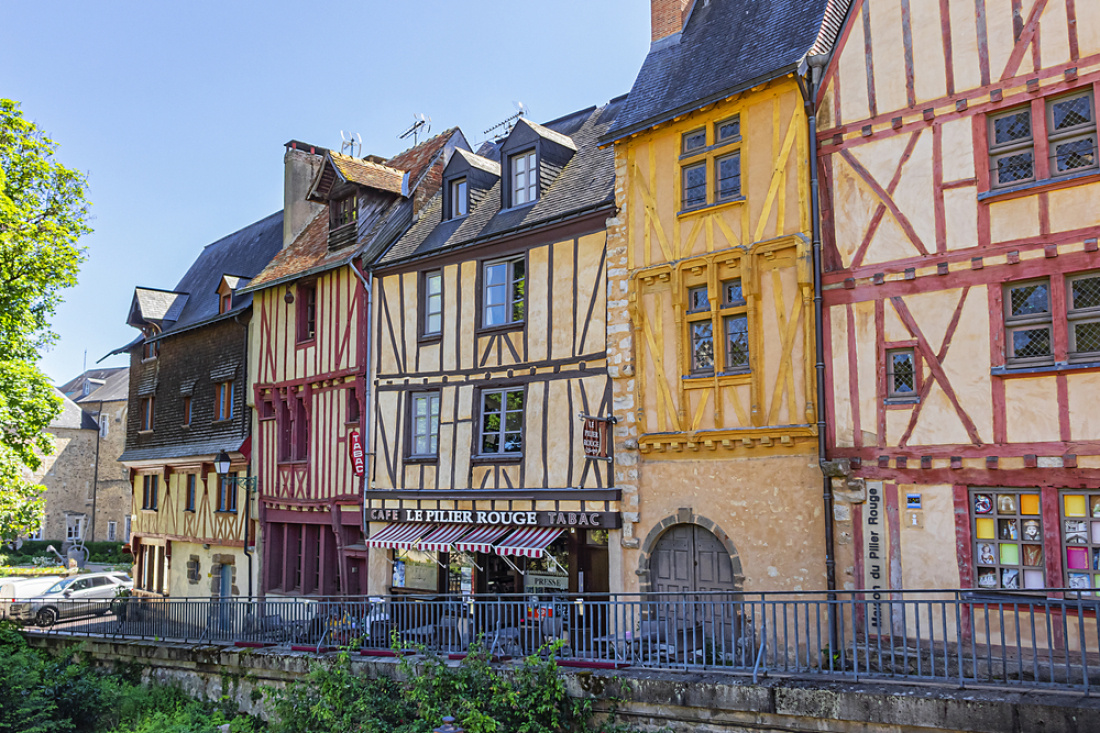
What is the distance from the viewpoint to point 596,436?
12930 mm

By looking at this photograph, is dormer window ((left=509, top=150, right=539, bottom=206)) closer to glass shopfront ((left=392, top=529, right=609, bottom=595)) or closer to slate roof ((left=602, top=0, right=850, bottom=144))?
slate roof ((left=602, top=0, right=850, bottom=144))

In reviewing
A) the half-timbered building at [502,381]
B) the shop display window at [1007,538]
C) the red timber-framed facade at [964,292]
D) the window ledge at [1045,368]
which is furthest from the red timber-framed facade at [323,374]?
the window ledge at [1045,368]

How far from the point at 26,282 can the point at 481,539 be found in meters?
11.7

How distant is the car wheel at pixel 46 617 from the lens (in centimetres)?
2134

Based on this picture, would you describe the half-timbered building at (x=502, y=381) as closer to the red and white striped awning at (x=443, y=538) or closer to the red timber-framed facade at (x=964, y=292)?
the red and white striped awning at (x=443, y=538)

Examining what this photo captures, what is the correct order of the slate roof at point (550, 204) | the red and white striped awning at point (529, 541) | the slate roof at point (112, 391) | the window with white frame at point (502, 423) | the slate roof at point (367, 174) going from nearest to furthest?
the red and white striped awning at point (529, 541) → the slate roof at point (550, 204) → the window with white frame at point (502, 423) → the slate roof at point (367, 174) → the slate roof at point (112, 391)

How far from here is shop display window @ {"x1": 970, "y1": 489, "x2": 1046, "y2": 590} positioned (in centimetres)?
903

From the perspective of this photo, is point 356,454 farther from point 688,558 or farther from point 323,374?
point 688,558

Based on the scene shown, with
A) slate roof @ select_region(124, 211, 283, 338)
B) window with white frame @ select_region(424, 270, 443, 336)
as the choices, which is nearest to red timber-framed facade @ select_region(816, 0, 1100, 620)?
window with white frame @ select_region(424, 270, 443, 336)

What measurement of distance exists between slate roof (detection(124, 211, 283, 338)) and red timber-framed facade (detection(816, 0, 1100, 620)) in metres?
17.4

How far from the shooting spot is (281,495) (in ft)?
64.4

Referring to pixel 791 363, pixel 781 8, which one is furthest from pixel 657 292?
pixel 781 8

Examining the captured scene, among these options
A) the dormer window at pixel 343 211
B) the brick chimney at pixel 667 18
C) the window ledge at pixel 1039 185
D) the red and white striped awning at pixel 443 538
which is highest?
the brick chimney at pixel 667 18

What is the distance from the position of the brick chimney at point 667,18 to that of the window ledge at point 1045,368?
26.1 feet
